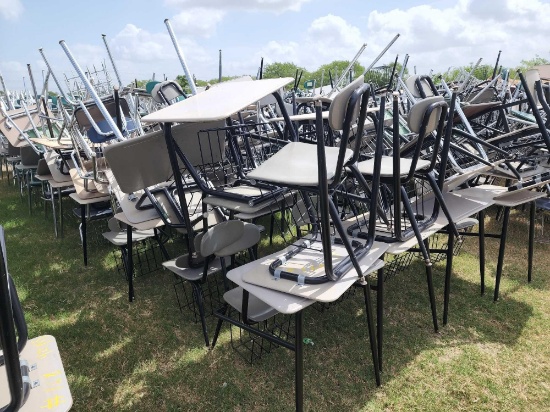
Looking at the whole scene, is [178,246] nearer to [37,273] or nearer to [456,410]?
[37,273]

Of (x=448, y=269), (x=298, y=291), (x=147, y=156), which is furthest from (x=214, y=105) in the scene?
(x=448, y=269)

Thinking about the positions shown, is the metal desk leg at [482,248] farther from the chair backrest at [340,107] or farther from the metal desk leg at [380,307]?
the chair backrest at [340,107]

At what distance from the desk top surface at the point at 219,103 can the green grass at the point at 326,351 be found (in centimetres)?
135

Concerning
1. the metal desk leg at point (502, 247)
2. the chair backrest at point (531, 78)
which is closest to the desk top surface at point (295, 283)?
the metal desk leg at point (502, 247)

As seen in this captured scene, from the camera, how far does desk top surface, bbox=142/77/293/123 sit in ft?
4.86

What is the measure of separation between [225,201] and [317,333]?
1.02 m

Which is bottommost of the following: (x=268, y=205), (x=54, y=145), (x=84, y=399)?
(x=84, y=399)

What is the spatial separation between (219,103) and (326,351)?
149 centimetres

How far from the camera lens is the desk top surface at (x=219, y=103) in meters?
1.48

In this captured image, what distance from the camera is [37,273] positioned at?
3350 mm

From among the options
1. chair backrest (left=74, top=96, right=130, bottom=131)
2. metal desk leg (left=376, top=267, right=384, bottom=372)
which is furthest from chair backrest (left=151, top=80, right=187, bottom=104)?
metal desk leg (left=376, top=267, right=384, bottom=372)

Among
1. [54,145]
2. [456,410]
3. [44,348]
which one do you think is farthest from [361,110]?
[54,145]

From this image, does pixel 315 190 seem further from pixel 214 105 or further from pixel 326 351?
pixel 326 351

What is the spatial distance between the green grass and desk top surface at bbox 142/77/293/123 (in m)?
1.35
